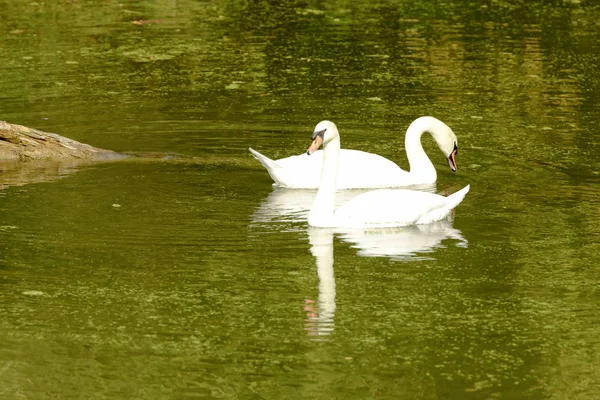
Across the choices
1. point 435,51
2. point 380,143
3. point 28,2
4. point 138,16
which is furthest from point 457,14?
point 380,143

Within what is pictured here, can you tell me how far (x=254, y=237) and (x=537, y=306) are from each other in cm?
228

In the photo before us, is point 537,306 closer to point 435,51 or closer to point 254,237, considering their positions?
point 254,237

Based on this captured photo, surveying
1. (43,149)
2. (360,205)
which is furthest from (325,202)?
(43,149)

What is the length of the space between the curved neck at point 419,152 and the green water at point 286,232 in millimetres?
304

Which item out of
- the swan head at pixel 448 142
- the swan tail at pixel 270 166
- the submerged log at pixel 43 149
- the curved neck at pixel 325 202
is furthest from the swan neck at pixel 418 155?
the submerged log at pixel 43 149

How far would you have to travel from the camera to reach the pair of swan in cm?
945

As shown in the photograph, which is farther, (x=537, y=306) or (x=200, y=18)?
(x=200, y=18)

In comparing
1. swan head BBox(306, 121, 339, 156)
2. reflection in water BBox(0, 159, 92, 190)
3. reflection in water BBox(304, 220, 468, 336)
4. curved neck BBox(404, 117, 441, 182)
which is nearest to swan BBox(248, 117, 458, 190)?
curved neck BBox(404, 117, 441, 182)

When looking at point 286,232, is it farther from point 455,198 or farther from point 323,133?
point 455,198

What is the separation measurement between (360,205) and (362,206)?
0.02 metres

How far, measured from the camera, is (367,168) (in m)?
11.0

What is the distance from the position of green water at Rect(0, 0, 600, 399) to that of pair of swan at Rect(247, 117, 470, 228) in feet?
0.46

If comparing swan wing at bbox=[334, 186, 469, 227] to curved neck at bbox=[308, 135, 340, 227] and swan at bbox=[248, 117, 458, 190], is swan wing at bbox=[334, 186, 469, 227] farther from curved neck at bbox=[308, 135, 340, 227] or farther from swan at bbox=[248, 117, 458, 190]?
swan at bbox=[248, 117, 458, 190]

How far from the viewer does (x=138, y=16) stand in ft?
66.5
